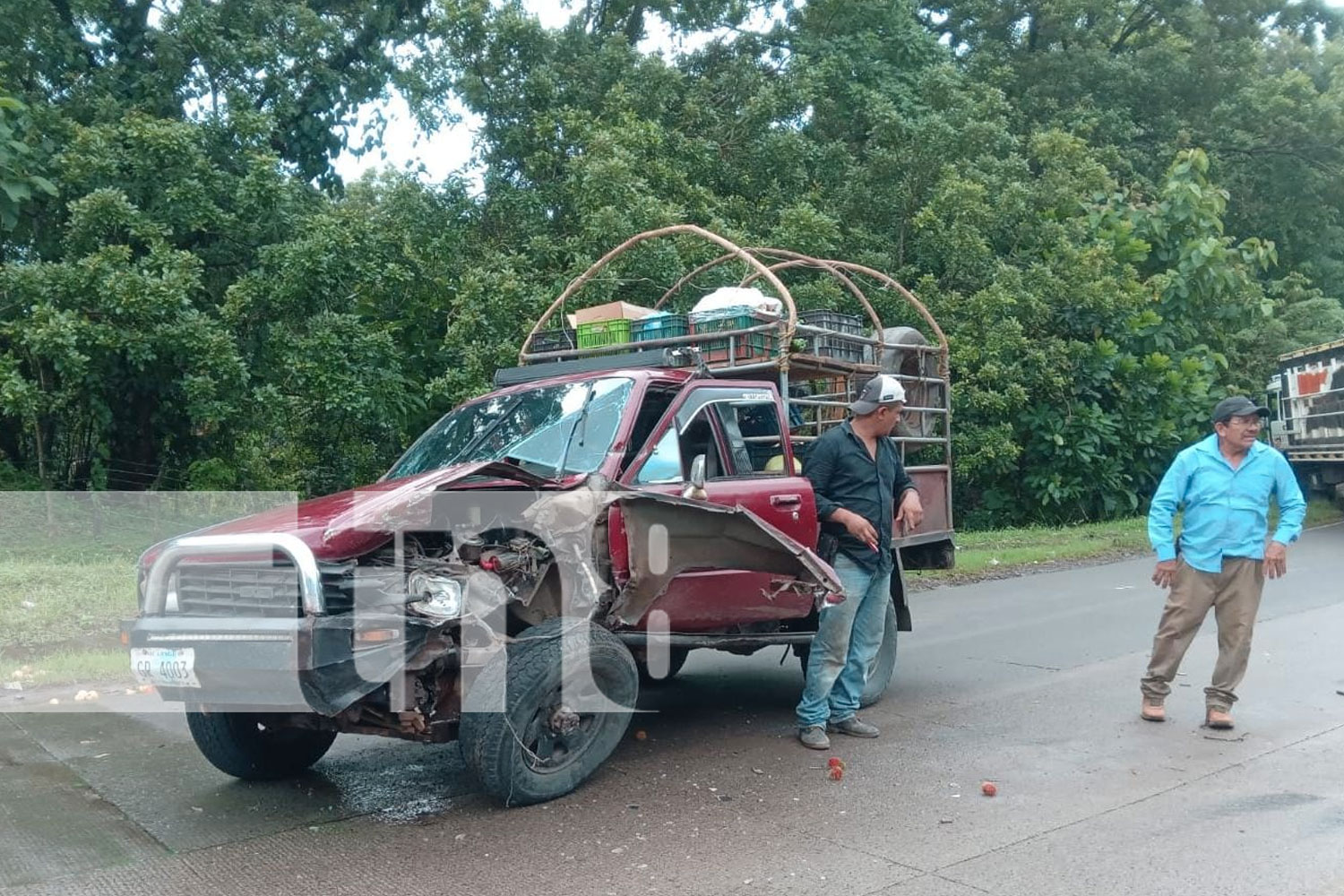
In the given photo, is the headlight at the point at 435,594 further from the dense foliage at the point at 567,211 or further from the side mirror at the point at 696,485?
the dense foliage at the point at 567,211

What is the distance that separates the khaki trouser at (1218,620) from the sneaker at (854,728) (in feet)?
5.34

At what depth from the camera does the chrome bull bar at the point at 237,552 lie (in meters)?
4.66

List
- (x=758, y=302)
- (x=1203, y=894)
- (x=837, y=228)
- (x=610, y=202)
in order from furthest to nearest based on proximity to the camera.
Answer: (x=837, y=228) → (x=610, y=202) → (x=758, y=302) → (x=1203, y=894)

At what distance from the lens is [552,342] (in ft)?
27.7

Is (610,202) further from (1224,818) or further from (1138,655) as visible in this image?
(1224,818)

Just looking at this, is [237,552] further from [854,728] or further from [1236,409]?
[1236,409]

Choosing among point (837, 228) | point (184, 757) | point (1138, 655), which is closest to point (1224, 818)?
point (1138, 655)

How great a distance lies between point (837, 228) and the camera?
17.0 metres

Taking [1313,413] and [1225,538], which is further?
[1313,413]

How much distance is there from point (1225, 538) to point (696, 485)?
299 cm

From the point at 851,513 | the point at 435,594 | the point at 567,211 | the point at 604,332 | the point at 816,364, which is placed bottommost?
the point at 435,594

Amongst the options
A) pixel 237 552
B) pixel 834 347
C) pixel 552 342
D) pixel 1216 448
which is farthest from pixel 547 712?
pixel 1216 448

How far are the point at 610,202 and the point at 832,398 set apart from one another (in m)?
6.20

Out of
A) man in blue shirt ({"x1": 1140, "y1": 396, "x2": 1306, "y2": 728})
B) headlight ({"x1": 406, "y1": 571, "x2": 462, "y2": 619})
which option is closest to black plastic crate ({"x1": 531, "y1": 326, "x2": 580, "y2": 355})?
headlight ({"x1": 406, "y1": 571, "x2": 462, "y2": 619})
